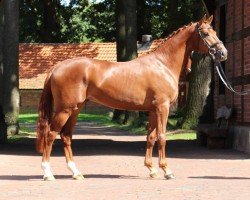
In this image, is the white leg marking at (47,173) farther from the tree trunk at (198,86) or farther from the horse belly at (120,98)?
the tree trunk at (198,86)

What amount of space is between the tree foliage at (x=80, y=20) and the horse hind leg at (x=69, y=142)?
2569cm

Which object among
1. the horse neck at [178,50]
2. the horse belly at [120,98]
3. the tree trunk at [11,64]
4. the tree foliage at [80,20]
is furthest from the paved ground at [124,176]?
the tree foliage at [80,20]

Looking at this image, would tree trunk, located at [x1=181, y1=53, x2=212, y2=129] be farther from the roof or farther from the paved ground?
the roof

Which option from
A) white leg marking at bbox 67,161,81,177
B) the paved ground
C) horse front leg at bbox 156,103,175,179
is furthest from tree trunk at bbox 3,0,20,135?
horse front leg at bbox 156,103,175,179

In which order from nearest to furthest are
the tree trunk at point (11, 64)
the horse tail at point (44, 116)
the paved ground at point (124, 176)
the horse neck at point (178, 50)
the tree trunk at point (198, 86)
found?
1. the paved ground at point (124, 176)
2. the horse tail at point (44, 116)
3. the horse neck at point (178, 50)
4. the tree trunk at point (11, 64)
5. the tree trunk at point (198, 86)

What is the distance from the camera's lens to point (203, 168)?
38.8 feet

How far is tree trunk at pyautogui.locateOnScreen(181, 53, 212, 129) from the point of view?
2302 cm

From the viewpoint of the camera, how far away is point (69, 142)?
10.1m

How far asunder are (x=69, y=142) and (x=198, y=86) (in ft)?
44.6

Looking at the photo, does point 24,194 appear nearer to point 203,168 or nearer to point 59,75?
point 59,75

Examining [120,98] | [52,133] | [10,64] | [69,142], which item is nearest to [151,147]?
[120,98]

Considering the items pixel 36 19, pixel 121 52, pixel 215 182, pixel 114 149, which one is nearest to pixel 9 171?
pixel 215 182

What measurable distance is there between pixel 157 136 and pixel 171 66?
3.72 ft

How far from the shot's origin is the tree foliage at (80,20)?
40.0 m
